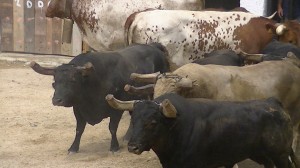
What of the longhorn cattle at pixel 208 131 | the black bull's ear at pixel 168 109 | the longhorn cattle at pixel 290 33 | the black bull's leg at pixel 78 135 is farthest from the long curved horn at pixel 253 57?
the black bull's ear at pixel 168 109

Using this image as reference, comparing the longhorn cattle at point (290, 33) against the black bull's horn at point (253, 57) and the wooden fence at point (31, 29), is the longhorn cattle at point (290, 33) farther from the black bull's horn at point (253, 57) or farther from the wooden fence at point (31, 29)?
the wooden fence at point (31, 29)

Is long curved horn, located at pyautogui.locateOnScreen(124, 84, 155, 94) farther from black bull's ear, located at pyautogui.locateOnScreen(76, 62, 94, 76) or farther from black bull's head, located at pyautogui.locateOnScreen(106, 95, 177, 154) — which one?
black bull's ear, located at pyautogui.locateOnScreen(76, 62, 94, 76)

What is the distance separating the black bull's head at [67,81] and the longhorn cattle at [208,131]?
6.06 feet

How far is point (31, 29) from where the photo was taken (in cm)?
1457

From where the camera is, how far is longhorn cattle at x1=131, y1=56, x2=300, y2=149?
19.6 feet

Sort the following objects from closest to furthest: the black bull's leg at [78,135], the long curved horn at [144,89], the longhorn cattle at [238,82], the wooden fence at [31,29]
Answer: the longhorn cattle at [238,82] < the long curved horn at [144,89] < the black bull's leg at [78,135] < the wooden fence at [31,29]

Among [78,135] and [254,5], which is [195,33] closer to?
[78,135]

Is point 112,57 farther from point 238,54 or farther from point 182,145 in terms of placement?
point 182,145

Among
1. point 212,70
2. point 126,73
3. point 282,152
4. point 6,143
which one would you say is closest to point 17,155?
point 6,143

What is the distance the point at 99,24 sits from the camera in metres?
9.61

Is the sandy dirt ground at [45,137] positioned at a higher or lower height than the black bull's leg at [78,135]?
lower

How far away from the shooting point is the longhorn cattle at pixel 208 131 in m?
4.93

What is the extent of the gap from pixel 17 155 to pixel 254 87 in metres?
2.97

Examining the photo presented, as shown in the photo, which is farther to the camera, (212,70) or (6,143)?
(6,143)
